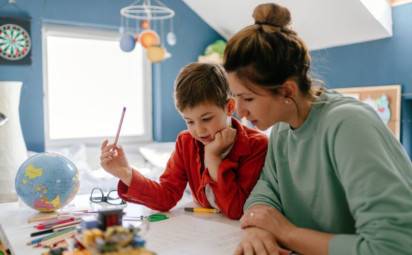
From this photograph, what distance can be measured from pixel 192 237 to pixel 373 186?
372 mm

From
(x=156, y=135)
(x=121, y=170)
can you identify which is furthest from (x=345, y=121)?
(x=156, y=135)

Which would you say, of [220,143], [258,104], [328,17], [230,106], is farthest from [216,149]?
[328,17]

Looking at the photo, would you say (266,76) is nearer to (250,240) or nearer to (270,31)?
(270,31)

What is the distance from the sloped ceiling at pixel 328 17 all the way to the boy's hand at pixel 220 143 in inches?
57.1

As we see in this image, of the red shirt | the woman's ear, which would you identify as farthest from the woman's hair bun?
the red shirt

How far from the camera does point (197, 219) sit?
975 millimetres

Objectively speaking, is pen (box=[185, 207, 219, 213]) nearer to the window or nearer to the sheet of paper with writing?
the sheet of paper with writing

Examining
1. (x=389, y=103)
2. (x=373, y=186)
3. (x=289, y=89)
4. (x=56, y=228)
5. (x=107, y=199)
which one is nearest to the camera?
(x=373, y=186)

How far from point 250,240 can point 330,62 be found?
2532 millimetres

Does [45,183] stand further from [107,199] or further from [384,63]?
[384,63]

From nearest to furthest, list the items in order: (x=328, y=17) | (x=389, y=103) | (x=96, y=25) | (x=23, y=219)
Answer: (x=23, y=219) < (x=389, y=103) < (x=328, y=17) < (x=96, y=25)

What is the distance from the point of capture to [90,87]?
10.3 ft

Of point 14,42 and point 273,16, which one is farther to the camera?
point 14,42

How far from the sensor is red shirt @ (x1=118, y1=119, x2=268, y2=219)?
1.00 metres
